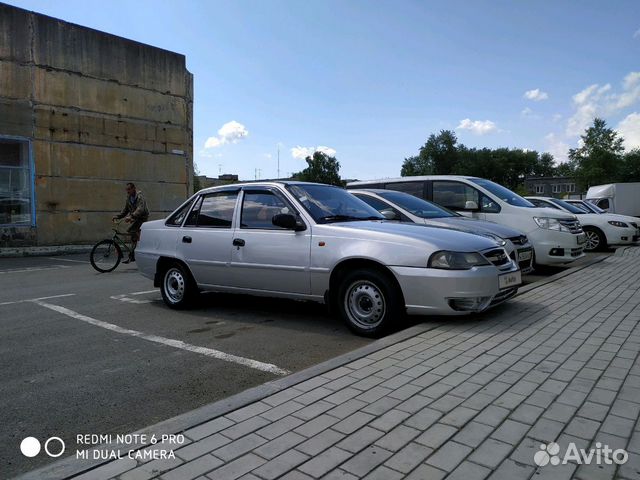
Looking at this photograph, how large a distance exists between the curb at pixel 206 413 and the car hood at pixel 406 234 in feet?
3.33

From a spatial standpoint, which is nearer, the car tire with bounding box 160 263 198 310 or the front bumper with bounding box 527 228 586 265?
the car tire with bounding box 160 263 198 310

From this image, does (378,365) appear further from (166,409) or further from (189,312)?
(189,312)

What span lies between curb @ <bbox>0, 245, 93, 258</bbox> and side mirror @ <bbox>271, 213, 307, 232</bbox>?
1273 cm

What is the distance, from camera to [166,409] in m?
3.34

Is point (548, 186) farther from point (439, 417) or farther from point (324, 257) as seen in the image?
point (439, 417)

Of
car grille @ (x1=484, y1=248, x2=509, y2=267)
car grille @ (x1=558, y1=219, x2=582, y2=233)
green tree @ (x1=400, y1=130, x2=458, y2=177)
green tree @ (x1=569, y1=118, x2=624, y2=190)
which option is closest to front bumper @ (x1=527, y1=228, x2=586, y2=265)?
car grille @ (x1=558, y1=219, x2=582, y2=233)

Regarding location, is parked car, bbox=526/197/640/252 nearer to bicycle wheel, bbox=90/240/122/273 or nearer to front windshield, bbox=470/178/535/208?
front windshield, bbox=470/178/535/208

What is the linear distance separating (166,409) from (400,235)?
107 inches

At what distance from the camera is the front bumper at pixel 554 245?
9312 millimetres

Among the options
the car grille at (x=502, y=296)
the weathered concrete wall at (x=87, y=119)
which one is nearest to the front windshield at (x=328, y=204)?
the car grille at (x=502, y=296)

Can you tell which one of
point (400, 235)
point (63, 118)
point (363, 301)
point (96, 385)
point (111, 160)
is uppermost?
point (63, 118)

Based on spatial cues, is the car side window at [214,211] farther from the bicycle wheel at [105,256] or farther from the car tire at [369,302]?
the bicycle wheel at [105,256]

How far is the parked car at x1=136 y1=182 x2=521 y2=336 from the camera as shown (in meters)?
4.75

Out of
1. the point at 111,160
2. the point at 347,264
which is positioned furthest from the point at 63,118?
the point at 347,264
